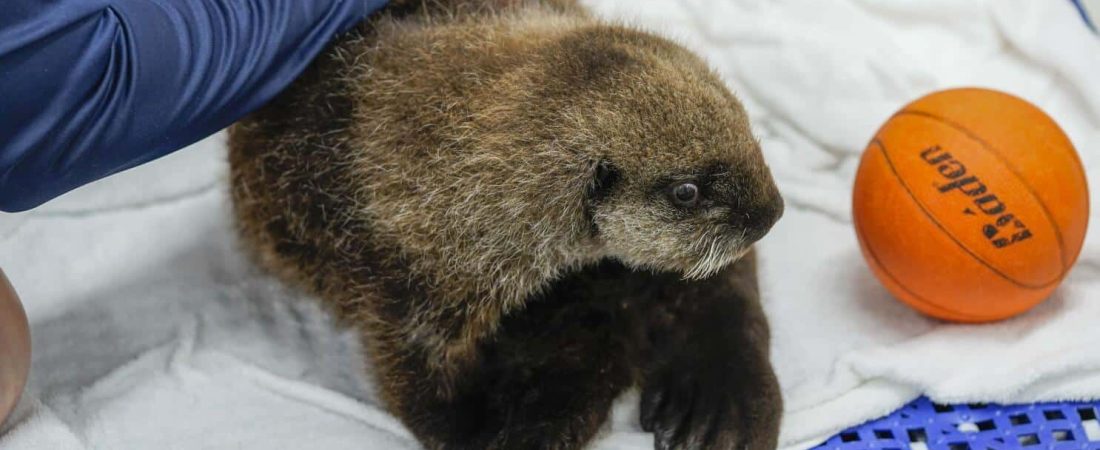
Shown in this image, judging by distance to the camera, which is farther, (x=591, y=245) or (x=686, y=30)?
(x=686, y=30)

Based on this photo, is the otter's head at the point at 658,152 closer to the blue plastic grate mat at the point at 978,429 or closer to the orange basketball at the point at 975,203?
the orange basketball at the point at 975,203

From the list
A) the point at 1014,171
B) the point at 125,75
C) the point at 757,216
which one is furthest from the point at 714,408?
the point at 125,75

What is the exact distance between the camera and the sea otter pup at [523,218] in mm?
1604

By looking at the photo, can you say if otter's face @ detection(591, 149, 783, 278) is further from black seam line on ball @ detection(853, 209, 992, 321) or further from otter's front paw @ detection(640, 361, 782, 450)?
black seam line on ball @ detection(853, 209, 992, 321)

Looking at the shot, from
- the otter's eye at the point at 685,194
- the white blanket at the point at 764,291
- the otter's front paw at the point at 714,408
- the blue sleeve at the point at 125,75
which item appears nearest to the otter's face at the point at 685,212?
the otter's eye at the point at 685,194

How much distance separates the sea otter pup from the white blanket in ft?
0.45

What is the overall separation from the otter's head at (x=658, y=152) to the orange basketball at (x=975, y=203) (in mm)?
400

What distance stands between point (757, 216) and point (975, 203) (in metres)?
0.50

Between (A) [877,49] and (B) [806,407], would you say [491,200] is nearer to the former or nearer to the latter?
(B) [806,407]

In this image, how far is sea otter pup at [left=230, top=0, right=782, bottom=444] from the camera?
5.26 feet

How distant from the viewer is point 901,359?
6.66 ft

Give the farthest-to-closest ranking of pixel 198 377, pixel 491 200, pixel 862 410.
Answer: pixel 198 377
pixel 862 410
pixel 491 200

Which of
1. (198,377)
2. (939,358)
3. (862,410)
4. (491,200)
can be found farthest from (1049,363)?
(198,377)

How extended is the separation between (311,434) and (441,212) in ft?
1.91
